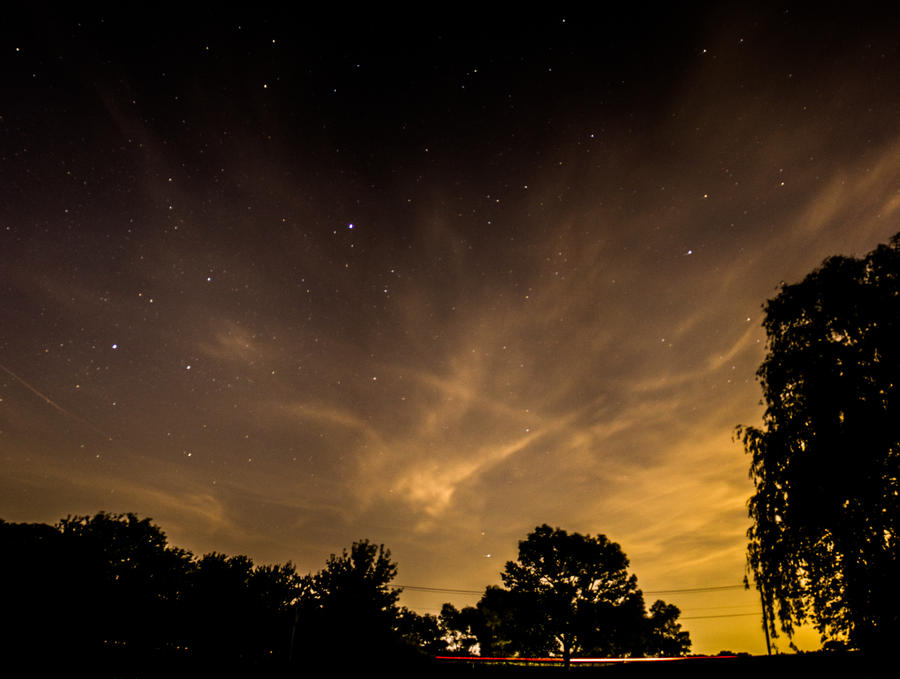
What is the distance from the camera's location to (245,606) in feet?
96.3

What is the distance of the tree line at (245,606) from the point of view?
19.9m

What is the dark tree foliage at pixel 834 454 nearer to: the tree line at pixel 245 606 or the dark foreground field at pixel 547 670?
the dark foreground field at pixel 547 670

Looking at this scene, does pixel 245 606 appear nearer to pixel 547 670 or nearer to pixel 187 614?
pixel 187 614

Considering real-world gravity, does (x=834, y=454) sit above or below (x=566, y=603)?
above

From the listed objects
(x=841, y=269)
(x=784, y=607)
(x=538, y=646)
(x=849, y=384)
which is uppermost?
(x=841, y=269)

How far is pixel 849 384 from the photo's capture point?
42.5ft

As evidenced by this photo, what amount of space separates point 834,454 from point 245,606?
3328 cm

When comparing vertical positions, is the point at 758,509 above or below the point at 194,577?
above

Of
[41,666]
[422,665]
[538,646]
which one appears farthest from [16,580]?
[538,646]

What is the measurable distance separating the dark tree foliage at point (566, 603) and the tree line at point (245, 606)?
9 centimetres

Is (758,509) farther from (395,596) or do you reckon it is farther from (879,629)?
(395,596)

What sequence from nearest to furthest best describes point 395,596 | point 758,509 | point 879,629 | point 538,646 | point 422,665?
point 879,629
point 758,509
point 422,665
point 395,596
point 538,646

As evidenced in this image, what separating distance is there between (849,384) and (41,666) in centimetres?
3082

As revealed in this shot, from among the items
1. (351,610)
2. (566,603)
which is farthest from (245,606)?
(566,603)
